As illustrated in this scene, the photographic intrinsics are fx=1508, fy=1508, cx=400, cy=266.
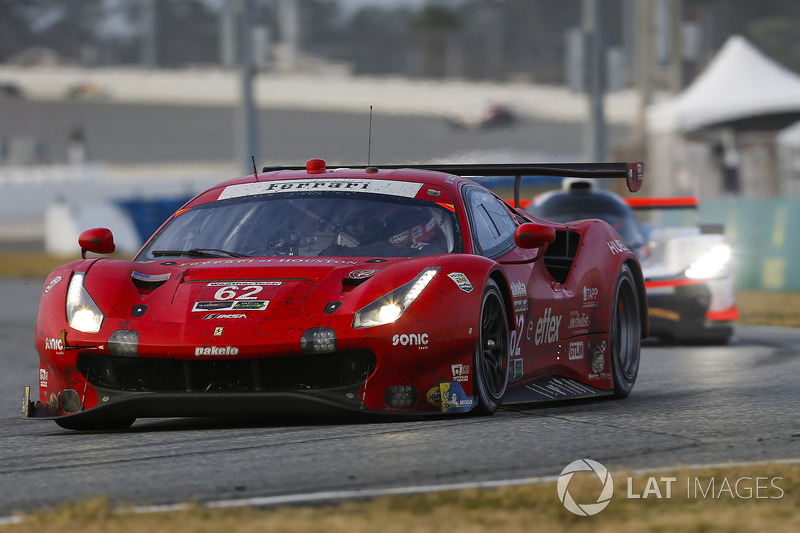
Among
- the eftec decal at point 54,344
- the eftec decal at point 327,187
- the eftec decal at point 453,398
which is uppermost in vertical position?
the eftec decal at point 327,187

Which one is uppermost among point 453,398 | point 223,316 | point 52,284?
point 52,284

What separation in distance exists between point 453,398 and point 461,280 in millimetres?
501

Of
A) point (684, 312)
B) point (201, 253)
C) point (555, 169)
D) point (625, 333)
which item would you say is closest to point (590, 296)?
point (625, 333)

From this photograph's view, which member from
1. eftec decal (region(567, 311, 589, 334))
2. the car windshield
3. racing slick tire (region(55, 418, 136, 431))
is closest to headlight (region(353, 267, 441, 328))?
the car windshield

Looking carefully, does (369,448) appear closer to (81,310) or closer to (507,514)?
(507,514)

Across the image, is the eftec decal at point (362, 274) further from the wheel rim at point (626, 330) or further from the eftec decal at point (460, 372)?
the wheel rim at point (626, 330)

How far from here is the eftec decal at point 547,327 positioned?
24.2 feet

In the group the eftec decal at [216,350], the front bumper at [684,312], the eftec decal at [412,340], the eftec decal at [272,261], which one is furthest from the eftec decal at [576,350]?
the front bumper at [684,312]

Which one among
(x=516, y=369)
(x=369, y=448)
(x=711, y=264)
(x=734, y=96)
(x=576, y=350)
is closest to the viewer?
(x=369, y=448)

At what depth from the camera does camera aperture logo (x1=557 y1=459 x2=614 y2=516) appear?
4445 millimetres

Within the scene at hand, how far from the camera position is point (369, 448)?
555 centimetres

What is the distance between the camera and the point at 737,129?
101ft

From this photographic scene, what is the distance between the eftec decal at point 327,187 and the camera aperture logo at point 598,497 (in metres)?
2.35

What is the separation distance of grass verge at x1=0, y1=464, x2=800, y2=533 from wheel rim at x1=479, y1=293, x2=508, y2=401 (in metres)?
1.79
